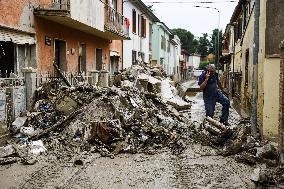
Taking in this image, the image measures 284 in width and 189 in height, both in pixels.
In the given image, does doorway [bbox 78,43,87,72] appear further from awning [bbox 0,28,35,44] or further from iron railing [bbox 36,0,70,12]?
awning [bbox 0,28,35,44]

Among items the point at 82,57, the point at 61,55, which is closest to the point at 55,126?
the point at 61,55

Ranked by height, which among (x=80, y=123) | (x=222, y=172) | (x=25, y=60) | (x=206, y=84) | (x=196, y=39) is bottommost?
(x=222, y=172)

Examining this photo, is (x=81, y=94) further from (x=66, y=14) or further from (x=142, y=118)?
(x=66, y=14)

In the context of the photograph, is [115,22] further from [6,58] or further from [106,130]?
[106,130]

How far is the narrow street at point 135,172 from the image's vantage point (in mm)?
5988

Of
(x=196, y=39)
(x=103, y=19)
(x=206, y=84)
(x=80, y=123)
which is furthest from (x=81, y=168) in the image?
(x=196, y=39)

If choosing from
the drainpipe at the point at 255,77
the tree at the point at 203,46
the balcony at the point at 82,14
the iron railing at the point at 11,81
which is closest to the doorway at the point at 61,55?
the balcony at the point at 82,14

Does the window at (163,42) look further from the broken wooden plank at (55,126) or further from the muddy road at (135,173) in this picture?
the muddy road at (135,173)

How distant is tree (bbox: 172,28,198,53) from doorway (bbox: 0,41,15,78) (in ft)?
284

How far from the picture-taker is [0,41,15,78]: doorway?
36.1 ft

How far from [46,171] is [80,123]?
2.52 m

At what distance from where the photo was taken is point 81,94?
35.3ft

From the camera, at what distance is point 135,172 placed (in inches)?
263

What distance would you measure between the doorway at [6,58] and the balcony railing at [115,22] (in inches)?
256
